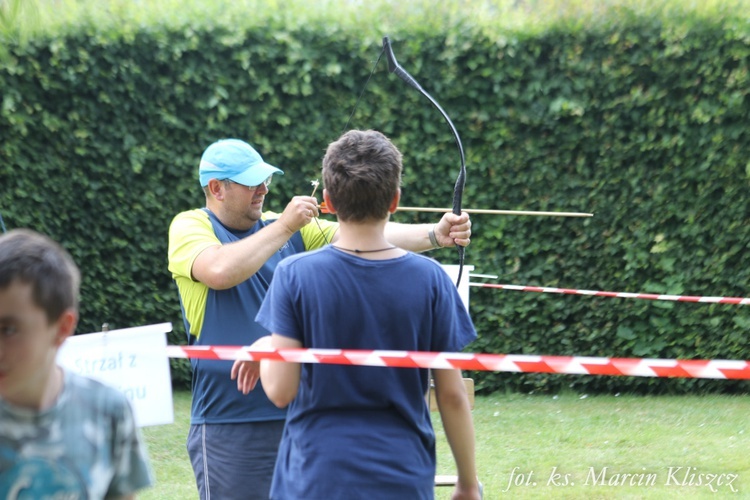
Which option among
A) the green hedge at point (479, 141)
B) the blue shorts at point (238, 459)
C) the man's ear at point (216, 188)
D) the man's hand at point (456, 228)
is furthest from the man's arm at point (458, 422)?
the green hedge at point (479, 141)

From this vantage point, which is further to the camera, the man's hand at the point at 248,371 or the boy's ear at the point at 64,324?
the man's hand at the point at 248,371

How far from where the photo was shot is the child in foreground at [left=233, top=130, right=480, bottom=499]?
8.21ft

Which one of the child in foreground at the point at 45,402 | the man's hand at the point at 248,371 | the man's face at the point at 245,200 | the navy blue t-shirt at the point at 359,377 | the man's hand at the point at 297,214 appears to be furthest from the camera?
the man's face at the point at 245,200

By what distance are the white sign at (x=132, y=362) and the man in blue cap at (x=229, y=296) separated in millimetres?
355

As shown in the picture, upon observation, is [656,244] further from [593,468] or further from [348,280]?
[348,280]

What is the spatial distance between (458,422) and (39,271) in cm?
123

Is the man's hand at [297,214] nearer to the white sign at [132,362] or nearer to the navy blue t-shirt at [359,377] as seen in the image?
the white sign at [132,362]

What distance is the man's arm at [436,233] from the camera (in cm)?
387

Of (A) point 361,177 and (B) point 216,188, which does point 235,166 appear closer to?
(B) point 216,188

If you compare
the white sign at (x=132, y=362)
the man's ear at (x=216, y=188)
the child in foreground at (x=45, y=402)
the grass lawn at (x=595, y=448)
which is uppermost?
the man's ear at (x=216, y=188)

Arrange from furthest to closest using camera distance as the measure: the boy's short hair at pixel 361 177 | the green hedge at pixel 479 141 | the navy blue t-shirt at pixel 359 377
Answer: the green hedge at pixel 479 141 → the boy's short hair at pixel 361 177 → the navy blue t-shirt at pixel 359 377

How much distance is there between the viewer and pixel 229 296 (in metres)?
3.52

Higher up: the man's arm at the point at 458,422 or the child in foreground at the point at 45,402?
the child in foreground at the point at 45,402

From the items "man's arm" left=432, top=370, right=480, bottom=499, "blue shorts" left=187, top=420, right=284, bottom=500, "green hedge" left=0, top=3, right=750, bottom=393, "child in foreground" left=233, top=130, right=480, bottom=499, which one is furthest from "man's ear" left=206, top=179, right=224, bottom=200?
"green hedge" left=0, top=3, right=750, bottom=393
